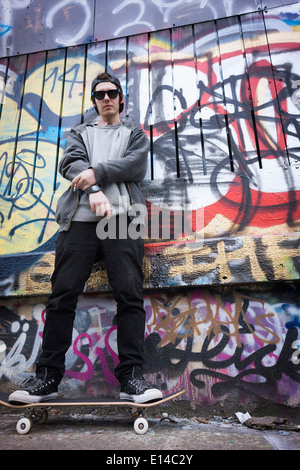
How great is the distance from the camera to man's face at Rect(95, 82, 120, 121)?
8.07 feet

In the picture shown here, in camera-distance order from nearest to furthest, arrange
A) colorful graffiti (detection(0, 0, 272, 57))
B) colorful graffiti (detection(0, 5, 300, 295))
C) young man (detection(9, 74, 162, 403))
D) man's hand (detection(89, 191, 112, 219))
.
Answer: young man (detection(9, 74, 162, 403)) → man's hand (detection(89, 191, 112, 219)) → colorful graffiti (detection(0, 5, 300, 295)) → colorful graffiti (detection(0, 0, 272, 57))

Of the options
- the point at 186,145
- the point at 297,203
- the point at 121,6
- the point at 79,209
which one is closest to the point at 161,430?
the point at 79,209

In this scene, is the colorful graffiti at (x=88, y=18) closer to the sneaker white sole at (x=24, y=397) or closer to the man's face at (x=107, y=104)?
the man's face at (x=107, y=104)

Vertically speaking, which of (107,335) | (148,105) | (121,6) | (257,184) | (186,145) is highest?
(121,6)

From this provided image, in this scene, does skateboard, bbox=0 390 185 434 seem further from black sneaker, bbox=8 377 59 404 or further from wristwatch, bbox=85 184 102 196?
A: wristwatch, bbox=85 184 102 196

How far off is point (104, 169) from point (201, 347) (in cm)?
147

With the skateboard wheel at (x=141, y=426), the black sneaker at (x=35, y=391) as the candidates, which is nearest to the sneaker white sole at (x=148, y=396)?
the skateboard wheel at (x=141, y=426)

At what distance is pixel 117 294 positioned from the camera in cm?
197

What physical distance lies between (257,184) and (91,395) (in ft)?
7.10

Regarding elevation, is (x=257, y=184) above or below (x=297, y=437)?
above

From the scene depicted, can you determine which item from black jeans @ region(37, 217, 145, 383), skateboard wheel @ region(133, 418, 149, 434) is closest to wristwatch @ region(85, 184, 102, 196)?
black jeans @ region(37, 217, 145, 383)

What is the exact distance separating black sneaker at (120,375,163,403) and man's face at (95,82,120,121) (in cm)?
192
